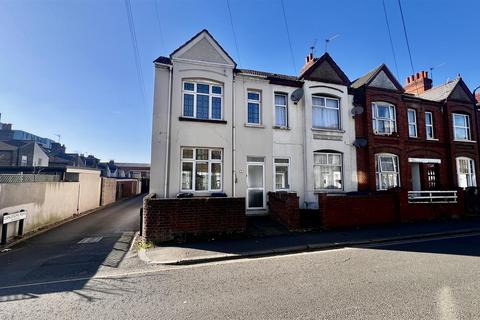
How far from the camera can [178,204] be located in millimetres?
8570

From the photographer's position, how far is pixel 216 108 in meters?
12.2

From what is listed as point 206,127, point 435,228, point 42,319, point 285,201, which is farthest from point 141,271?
point 435,228

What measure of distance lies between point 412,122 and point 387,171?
424 centimetres

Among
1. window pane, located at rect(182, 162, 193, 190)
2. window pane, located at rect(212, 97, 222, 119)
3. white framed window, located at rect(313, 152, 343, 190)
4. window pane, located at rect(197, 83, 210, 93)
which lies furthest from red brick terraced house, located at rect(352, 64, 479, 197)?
window pane, located at rect(182, 162, 193, 190)

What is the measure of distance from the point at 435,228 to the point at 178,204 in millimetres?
10425

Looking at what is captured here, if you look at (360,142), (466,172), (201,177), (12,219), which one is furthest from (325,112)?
(12,219)

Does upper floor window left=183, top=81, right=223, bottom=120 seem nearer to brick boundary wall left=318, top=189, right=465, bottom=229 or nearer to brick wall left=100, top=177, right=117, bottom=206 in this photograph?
brick boundary wall left=318, top=189, right=465, bottom=229

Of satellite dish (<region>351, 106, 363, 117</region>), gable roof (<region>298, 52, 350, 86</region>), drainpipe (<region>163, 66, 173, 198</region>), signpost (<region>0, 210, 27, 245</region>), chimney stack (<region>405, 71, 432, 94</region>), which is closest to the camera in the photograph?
signpost (<region>0, 210, 27, 245</region>)

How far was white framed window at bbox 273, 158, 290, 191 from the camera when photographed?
12.8 metres

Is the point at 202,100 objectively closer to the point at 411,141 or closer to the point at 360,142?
the point at 360,142

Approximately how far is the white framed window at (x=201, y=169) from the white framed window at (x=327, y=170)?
5282 mm

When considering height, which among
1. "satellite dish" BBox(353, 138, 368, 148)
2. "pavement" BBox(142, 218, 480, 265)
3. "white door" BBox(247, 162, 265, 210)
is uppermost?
"satellite dish" BBox(353, 138, 368, 148)

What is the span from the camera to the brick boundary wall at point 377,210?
1047 centimetres

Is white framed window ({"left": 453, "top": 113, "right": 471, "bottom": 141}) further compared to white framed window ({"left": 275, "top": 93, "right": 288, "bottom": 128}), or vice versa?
white framed window ({"left": 453, "top": 113, "right": 471, "bottom": 141})
